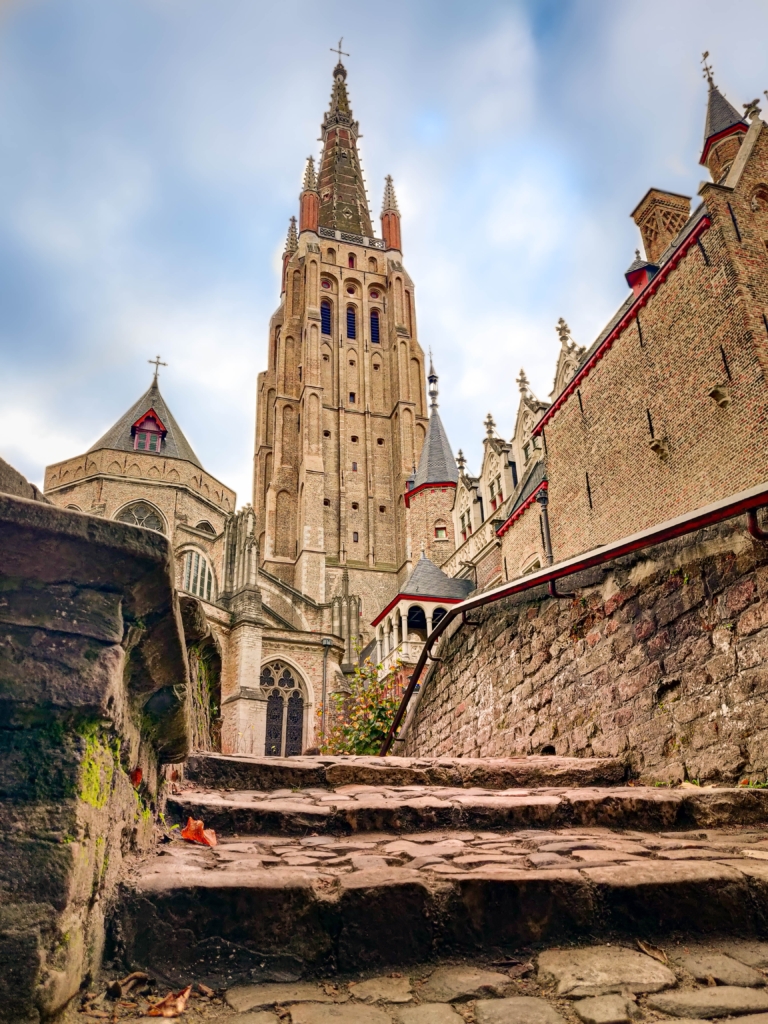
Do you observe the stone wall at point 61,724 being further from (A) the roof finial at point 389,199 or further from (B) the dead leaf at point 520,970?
(A) the roof finial at point 389,199

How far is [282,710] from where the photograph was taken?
28.0m

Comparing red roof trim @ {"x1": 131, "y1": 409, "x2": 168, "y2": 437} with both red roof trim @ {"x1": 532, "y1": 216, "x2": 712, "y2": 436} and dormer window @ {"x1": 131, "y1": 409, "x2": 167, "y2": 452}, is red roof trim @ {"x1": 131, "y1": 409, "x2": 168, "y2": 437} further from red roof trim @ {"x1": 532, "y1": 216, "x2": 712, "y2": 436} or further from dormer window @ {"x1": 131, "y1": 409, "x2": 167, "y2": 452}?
red roof trim @ {"x1": 532, "y1": 216, "x2": 712, "y2": 436}

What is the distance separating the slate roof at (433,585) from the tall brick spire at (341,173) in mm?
38937

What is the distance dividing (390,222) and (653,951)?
6078 cm

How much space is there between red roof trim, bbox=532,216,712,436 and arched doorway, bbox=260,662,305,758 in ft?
55.5

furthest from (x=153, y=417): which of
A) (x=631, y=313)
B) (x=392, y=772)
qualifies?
(x=392, y=772)

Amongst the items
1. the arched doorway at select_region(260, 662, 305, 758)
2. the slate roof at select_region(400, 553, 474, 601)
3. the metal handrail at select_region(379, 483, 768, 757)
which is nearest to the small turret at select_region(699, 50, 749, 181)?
the metal handrail at select_region(379, 483, 768, 757)

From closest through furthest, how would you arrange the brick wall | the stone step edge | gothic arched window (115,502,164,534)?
1. the stone step edge
2. the brick wall
3. gothic arched window (115,502,164,534)

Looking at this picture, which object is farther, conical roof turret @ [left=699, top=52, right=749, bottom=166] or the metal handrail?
conical roof turret @ [left=699, top=52, right=749, bottom=166]

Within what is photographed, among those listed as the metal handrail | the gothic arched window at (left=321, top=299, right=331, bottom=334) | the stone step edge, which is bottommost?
the stone step edge

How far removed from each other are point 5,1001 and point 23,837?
325 mm

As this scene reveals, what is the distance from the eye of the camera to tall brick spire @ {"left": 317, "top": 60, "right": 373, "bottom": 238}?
5891cm

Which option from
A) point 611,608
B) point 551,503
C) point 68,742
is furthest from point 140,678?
point 551,503

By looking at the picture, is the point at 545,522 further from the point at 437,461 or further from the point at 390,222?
the point at 390,222
